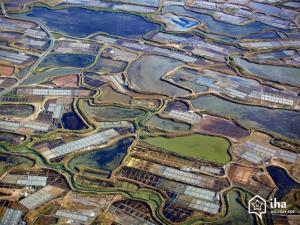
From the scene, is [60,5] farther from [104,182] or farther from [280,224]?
[280,224]

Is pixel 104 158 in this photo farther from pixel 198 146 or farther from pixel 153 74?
pixel 153 74

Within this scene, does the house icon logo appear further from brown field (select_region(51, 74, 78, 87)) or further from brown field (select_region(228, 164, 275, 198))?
brown field (select_region(51, 74, 78, 87))

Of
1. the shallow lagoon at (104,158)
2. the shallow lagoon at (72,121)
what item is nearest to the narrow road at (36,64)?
the shallow lagoon at (72,121)

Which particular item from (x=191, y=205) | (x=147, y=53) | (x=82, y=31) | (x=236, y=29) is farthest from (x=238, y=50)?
(x=191, y=205)

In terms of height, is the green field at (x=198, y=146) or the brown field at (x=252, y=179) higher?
the green field at (x=198, y=146)

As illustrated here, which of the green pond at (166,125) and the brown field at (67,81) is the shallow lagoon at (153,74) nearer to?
the green pond at (166,125)

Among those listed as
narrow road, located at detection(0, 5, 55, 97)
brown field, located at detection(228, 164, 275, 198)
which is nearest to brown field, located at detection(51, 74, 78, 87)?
narrow road, located at detection(0, 5, 55, 97)
